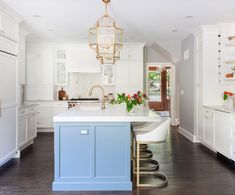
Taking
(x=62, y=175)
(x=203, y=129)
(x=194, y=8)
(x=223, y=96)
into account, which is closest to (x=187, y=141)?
(x=203, y=129)

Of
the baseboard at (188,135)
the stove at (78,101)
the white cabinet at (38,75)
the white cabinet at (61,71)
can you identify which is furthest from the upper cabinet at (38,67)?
the baseboard at (188,135)

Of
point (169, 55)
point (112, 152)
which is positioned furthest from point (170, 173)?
point (169, 55)

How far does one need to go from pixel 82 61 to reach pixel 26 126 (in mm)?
2826

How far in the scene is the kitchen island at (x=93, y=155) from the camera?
296 centimetres

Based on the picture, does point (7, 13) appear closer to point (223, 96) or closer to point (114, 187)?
point (114, 187)

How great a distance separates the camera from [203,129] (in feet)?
17.2

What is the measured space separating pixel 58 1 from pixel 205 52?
325 cm

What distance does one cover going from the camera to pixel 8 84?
4000mm

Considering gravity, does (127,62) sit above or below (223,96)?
above

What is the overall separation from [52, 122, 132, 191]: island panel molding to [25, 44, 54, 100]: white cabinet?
4309 mm

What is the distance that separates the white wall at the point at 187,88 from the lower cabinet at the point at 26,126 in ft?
12.5

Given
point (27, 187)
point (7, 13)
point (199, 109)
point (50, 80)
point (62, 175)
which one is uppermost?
point (7, 13)

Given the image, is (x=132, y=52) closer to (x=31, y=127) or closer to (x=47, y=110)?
(x=47, y=110)

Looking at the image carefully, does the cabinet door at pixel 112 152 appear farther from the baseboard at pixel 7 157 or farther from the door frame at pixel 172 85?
the door frame at pixel 172 85
